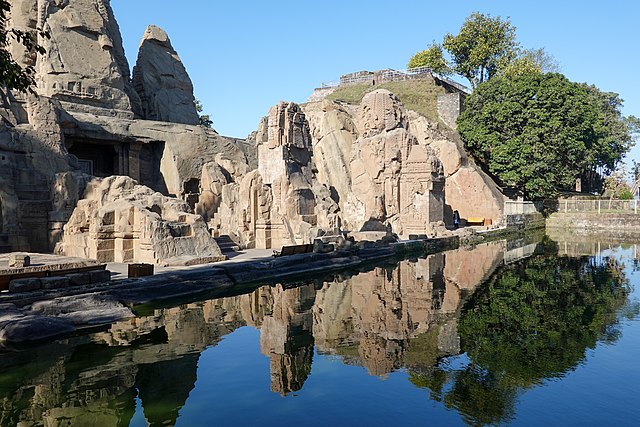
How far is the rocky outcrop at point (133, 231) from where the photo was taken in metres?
13.5

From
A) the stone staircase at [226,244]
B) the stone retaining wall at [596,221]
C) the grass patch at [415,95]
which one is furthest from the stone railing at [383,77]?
the stone staircase at [226,244]

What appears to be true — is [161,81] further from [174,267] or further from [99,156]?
[174,267]

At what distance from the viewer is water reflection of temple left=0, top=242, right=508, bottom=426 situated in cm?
563

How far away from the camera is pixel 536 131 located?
110 ft

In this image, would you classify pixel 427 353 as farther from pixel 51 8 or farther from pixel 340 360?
pixel 51 8

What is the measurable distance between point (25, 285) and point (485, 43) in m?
43.4

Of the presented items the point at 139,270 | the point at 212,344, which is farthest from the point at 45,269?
the point at 212,344

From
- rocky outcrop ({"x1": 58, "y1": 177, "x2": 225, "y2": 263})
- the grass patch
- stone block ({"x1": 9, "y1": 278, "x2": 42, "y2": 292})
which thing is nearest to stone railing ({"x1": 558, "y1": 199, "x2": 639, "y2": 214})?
the grass patch

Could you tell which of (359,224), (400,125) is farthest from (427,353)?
(400,125)

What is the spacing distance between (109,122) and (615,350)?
2396 centimetres

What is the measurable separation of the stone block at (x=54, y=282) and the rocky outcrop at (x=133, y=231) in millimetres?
3766

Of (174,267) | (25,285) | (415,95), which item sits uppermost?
(415,95)

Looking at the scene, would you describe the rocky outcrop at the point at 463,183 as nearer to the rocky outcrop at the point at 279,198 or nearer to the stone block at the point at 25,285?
the rocky outcrop at the point at 279,198

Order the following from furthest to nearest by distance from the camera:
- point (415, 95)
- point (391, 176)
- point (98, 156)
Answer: point (415, 95), point (98, 156), point (391, 176)
